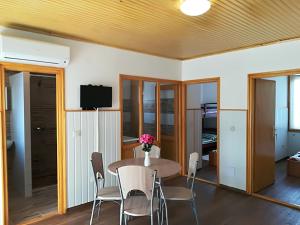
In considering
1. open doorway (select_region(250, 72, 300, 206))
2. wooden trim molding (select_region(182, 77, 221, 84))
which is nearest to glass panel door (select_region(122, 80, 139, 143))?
wooden trim molding (select_region(182, 77, 221, 84))

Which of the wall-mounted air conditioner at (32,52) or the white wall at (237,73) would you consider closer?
the wall-mounted air conditioner at (32,52)

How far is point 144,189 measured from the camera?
7.79 feet

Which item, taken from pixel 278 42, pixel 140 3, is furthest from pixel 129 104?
pixel 278 42

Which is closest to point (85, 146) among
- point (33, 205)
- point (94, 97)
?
point (94, 97)

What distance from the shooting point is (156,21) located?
8.74 ft

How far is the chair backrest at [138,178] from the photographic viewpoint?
7.70ft

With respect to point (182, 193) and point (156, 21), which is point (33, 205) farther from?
point (156, 21)

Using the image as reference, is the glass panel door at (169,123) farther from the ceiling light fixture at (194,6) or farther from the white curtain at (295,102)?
the white curtain at (295,102)

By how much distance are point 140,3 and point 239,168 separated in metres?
3.15

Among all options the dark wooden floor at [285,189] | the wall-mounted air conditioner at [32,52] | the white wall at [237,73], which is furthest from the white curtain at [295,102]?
the wall-mounted air conditioner at [32,52]

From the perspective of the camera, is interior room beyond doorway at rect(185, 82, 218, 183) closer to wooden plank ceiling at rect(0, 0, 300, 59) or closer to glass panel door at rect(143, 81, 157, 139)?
glass panel door at rect(143, 81, 157, 139)

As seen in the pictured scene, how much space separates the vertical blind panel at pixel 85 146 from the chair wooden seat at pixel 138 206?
3.49ft

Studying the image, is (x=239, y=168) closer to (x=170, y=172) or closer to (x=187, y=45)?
(x=170, y=172)

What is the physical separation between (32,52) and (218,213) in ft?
10.5
